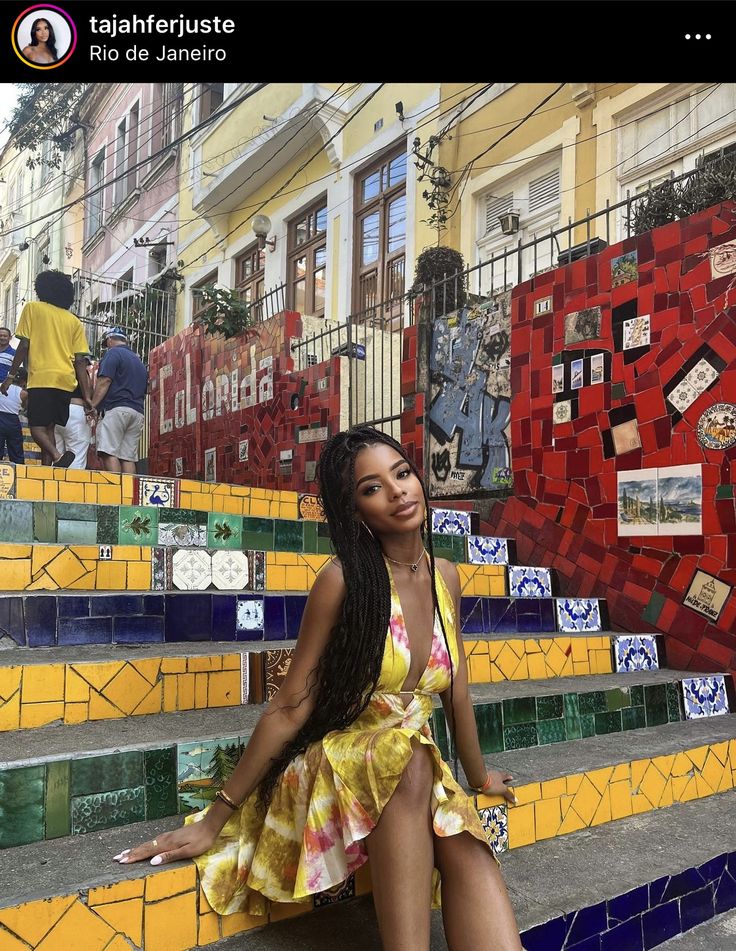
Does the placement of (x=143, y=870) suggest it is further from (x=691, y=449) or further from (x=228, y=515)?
(x=691, y=449)

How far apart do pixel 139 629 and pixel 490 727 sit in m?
1.27

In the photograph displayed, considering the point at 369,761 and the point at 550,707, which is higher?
the point at 369,761

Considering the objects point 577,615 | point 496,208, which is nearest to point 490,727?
point 577,615

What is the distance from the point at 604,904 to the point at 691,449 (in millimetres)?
2596

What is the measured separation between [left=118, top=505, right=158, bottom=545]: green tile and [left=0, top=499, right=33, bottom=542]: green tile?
1.25 feet

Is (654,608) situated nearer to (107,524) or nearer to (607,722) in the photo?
(607,722)

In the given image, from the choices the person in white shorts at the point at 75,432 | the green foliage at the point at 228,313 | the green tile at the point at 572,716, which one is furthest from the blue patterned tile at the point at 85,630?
the green foliage at the point at 228,313

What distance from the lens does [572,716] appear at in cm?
283

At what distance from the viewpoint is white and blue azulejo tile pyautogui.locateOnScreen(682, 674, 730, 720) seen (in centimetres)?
336

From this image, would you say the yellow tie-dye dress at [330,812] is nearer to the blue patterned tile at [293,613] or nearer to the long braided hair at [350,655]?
the long braided hair at [350,655]

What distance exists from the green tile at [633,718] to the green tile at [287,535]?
5.93 ft

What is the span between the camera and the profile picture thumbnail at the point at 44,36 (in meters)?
2.76

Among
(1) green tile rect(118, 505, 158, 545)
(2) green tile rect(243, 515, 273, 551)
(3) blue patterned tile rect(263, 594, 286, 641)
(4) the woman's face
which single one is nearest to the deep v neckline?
(4) the woman's face

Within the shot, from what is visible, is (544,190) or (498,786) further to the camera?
(544,190)
